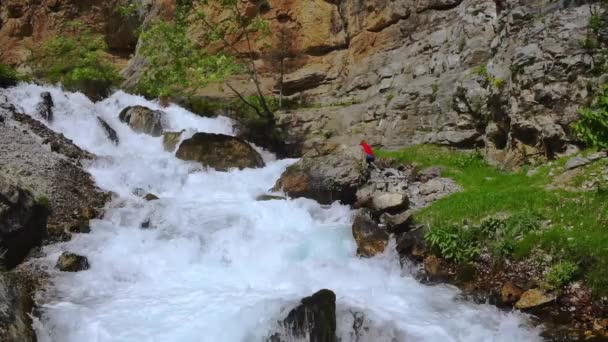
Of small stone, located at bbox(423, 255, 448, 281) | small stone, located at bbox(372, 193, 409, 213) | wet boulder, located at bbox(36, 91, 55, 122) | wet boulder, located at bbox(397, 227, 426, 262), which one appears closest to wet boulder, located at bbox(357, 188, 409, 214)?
small stone, located at bbox(372, 193, 409, 213)

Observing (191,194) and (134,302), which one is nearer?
(134,302)

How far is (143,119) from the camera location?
25.3m

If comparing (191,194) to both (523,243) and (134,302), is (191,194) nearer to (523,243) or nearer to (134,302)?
(134,302)

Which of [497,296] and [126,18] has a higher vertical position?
[126,18]

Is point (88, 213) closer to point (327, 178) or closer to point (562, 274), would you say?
point (327, 178)

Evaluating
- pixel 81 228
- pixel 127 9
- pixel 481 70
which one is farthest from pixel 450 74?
pixel 81 228

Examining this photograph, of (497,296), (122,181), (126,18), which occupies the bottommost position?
(497,296)

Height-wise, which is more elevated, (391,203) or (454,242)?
(391,203)

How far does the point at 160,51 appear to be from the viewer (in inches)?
955

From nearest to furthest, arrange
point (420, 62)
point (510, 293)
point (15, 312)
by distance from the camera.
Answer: point (15, 312) < point (510, 293) < point (420, 62)

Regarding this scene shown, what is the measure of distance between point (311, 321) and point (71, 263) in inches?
245

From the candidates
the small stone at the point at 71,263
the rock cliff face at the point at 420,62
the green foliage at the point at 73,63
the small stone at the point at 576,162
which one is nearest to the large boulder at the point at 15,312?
the small stone at the point at 71,263

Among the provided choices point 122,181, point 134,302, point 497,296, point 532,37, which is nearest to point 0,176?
point 134,302

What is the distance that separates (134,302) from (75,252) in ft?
10.4
